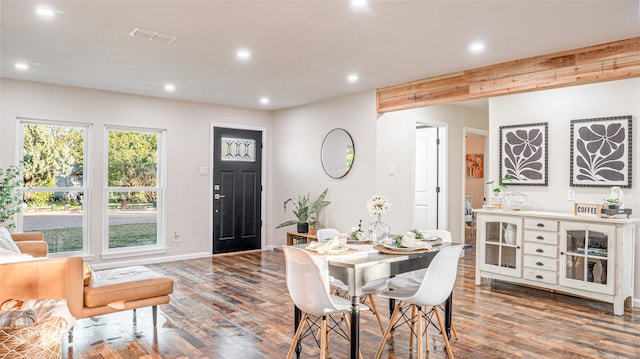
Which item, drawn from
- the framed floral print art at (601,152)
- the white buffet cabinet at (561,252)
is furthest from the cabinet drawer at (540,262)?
the framed floral print art at (601,152)

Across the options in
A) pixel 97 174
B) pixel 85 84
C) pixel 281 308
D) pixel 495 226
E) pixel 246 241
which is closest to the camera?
pixel 281 308

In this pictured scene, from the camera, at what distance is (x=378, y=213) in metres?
3.32

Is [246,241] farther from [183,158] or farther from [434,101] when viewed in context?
[434,101]

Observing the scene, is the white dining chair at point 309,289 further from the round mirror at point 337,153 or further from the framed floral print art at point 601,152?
the round mirror at point 337,153

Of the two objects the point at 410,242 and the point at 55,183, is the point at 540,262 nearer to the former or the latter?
the point at 410,242

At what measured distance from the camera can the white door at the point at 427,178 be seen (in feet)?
22.6

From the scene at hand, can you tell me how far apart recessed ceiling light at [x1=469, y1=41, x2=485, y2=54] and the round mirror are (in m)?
2.42

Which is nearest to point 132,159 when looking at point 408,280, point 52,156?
point 52,156

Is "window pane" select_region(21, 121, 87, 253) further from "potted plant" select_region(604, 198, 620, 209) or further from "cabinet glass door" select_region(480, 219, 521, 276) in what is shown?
"potted plant" select_region(604, 198, 620, 209)

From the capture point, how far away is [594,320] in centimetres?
388

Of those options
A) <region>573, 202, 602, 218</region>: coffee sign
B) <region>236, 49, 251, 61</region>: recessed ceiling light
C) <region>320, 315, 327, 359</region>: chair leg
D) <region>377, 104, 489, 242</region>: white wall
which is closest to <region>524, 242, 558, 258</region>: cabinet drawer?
<region>573, 202, 602, 218</region>: coffee sign

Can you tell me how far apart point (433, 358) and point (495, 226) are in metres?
2.46

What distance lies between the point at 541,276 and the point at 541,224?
1.81 feet

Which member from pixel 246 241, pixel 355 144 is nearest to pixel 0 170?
pixel 246 241
